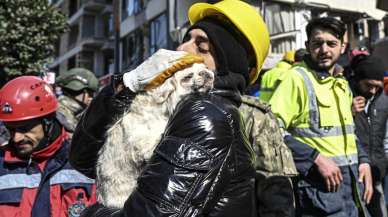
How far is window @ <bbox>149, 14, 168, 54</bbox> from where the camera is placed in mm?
22797

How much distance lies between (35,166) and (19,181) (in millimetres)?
132

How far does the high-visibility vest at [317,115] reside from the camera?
321cm

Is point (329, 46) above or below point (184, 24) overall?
below

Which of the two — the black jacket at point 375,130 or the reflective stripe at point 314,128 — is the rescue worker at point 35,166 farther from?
the black jacket at point 375,130

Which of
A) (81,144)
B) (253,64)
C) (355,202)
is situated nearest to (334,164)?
(355,202)

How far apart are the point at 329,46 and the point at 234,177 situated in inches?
85.5

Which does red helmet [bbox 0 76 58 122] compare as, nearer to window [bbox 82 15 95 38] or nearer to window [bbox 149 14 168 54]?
window [bbox 149 14 168 54]

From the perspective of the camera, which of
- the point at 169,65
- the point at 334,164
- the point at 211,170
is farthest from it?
the point at 334,164

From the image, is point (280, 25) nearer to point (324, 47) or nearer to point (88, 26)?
point (324, 47)

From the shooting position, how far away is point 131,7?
28828mm

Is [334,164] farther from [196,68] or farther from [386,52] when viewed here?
[386,52]

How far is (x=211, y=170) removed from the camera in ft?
4.69

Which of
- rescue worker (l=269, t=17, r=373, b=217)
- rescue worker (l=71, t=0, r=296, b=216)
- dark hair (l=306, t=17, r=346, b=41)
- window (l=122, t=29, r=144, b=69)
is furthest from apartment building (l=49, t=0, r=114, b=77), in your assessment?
rescue worker (l=71, t=0, r=296, b=216)

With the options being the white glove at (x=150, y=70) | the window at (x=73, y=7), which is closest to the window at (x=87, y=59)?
the window at (x=73, y=7)
